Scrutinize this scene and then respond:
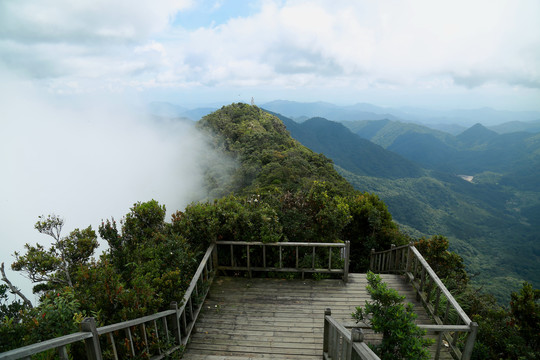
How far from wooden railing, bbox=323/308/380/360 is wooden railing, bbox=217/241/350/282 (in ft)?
8.01

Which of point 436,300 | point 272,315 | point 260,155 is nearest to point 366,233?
point 436,300

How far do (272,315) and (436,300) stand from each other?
3.33m

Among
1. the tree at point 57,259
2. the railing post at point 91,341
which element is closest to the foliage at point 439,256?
the railing post at point 91,341

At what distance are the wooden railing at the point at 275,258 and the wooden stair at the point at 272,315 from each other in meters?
0.30

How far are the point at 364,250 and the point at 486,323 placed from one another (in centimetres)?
586

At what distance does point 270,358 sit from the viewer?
4.99 metres

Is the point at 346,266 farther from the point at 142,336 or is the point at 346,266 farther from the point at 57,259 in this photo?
the point at 57,259

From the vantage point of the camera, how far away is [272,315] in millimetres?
6090

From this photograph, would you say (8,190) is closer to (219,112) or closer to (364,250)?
(219,112)

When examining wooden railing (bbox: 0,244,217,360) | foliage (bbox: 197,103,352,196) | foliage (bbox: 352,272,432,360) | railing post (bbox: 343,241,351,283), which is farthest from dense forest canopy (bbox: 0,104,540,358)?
foliage (bbox: 197,103,352,196)

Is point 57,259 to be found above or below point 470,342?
below

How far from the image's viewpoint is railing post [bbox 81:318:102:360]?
3049 mm

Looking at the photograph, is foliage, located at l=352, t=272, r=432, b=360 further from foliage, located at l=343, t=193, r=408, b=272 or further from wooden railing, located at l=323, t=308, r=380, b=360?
foliage, located at l=343, t=193, r=408, b=272

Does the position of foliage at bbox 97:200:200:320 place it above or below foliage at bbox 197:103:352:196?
above
